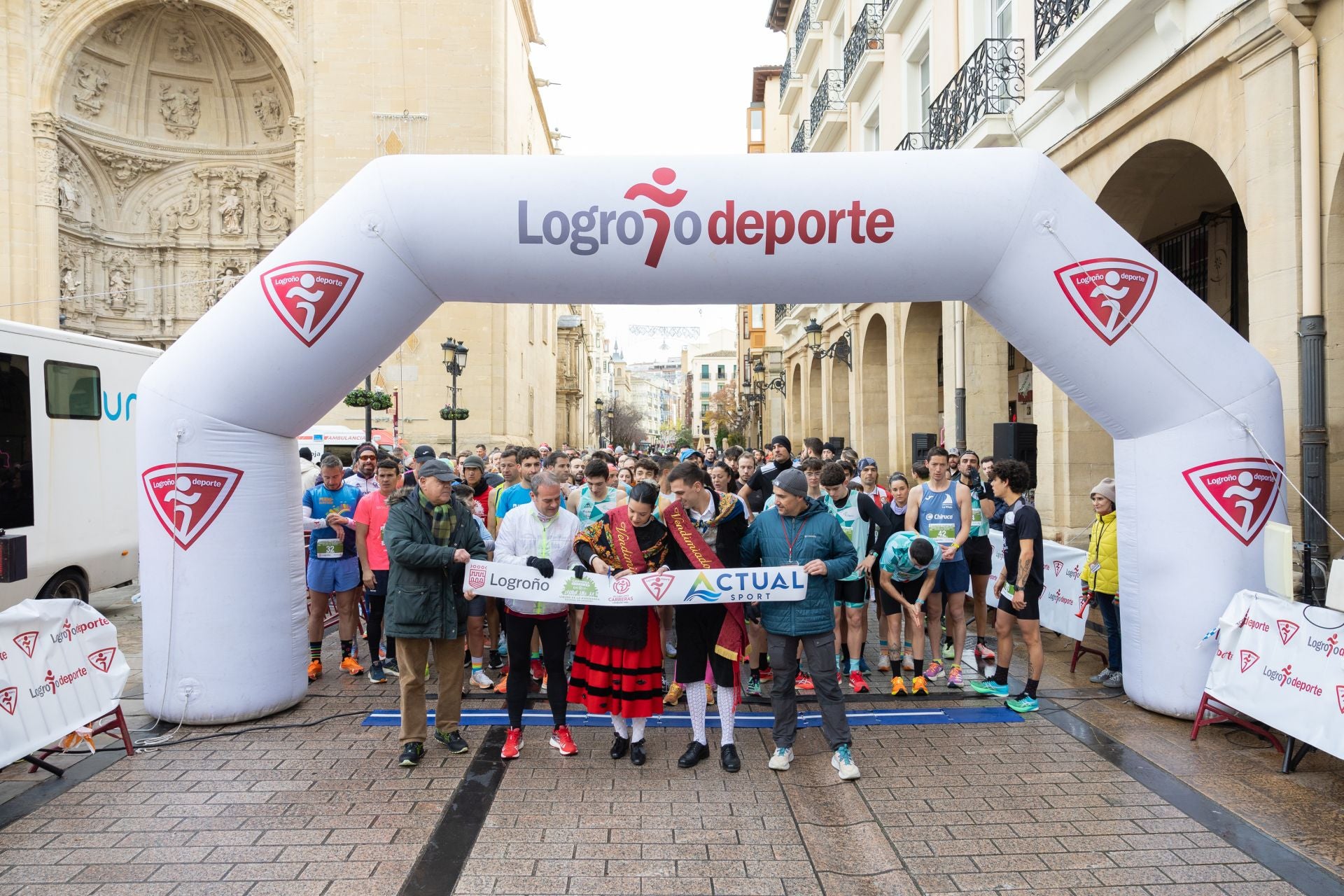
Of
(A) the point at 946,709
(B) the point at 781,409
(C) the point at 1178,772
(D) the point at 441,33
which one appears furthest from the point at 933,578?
(B) the point at 781,409

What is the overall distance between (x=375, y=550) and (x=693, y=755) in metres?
3.32

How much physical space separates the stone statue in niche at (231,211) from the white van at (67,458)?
2505 cm

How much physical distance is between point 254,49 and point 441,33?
7.02 m

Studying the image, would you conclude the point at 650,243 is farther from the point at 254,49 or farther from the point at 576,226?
the point at 254,49

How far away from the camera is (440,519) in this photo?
5.54 metres

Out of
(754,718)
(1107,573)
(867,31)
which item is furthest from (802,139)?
(754,718)

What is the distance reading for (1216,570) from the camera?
584 cm

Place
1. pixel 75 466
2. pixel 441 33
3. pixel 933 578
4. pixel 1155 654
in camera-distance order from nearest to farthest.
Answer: pixel 1155 654, pixel 933 578, pixel 75 466, pixel 441 33

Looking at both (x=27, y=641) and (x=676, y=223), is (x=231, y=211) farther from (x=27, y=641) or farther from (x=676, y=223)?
(x=676, y=223)

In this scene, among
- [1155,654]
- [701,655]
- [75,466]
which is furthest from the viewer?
[75,466]

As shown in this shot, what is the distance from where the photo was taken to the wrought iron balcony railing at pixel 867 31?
18.9 meters

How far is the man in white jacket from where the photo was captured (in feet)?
18.2

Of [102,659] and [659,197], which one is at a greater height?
[659,197]

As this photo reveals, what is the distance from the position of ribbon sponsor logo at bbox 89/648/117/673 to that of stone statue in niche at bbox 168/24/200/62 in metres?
31.9
